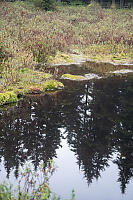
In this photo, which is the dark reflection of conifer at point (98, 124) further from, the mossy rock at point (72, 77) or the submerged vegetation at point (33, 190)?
the mossy rock at point (72, 77)

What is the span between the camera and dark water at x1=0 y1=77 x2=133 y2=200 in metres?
6.92

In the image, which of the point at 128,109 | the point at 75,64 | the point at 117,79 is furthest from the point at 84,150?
the point at 75,64

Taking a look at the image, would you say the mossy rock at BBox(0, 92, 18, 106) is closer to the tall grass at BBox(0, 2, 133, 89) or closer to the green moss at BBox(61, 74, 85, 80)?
the tall grass at BBox(0, 2, 133, 89)

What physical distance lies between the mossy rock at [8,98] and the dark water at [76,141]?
468 millimetres

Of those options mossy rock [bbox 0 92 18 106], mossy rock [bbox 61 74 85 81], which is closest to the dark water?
mossy rock [bbox 0 92 18 106]

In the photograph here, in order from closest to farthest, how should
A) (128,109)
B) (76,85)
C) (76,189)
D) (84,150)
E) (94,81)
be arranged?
(76,189) → (84,150) → (128,109) → (76,85) → (94,81)

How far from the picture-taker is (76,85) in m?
18.2

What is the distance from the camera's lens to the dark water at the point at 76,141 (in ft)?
22.7

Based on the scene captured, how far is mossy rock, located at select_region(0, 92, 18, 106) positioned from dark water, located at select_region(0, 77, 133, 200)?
18.4 inches

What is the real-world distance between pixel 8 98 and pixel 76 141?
553 centimetres

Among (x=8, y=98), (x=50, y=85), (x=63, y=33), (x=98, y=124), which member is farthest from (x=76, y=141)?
(x=63, y=33)

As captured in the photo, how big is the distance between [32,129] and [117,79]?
483 inches

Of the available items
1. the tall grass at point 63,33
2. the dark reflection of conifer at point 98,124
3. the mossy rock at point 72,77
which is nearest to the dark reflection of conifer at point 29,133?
the dark reflection of conifer at point 98,124

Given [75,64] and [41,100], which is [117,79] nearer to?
[75,64]
